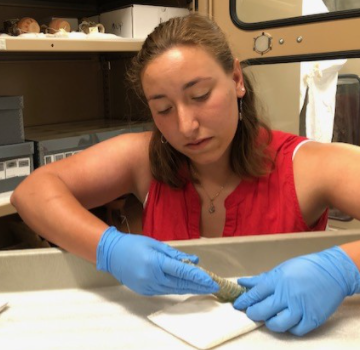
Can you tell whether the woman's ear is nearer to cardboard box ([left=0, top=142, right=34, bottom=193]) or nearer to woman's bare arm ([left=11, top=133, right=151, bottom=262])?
woman's bare arm ([left=11, top=133, right=151, bottom=262])

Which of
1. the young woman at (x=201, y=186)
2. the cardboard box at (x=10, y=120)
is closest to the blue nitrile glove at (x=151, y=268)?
the young woman at (x=201, y=186)

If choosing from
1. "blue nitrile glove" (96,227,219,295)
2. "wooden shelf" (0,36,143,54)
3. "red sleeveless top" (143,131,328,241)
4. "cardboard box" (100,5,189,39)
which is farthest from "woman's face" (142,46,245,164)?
"cardboard box" (100,5,189,39)

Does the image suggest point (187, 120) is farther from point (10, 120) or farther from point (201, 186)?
point (10, 120)

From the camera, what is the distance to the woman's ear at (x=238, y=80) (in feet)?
3.27

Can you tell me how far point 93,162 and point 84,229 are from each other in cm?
29

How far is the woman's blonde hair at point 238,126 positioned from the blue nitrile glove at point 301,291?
38 centimetres

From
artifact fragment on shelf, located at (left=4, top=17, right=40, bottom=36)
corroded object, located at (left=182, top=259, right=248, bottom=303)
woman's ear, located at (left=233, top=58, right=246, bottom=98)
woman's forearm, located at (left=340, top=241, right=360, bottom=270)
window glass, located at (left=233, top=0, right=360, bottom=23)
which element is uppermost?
window glass, located at (left=233, top=0, right=360, bottom=23)

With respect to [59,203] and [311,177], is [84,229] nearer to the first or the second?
[59,203]

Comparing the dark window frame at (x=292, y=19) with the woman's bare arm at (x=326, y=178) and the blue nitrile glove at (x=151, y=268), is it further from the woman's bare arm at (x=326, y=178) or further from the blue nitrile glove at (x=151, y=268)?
the blue nitrile glove at (x=151, y=268)

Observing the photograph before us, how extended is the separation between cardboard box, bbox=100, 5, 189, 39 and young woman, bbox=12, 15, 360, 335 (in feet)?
2.42

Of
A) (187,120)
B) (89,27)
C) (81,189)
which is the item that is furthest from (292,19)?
(81,189)

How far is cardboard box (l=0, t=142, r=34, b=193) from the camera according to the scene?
4.73 ft

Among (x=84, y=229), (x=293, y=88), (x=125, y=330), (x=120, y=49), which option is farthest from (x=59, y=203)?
(x=293, y=88)

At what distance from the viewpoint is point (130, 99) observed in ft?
6.67
